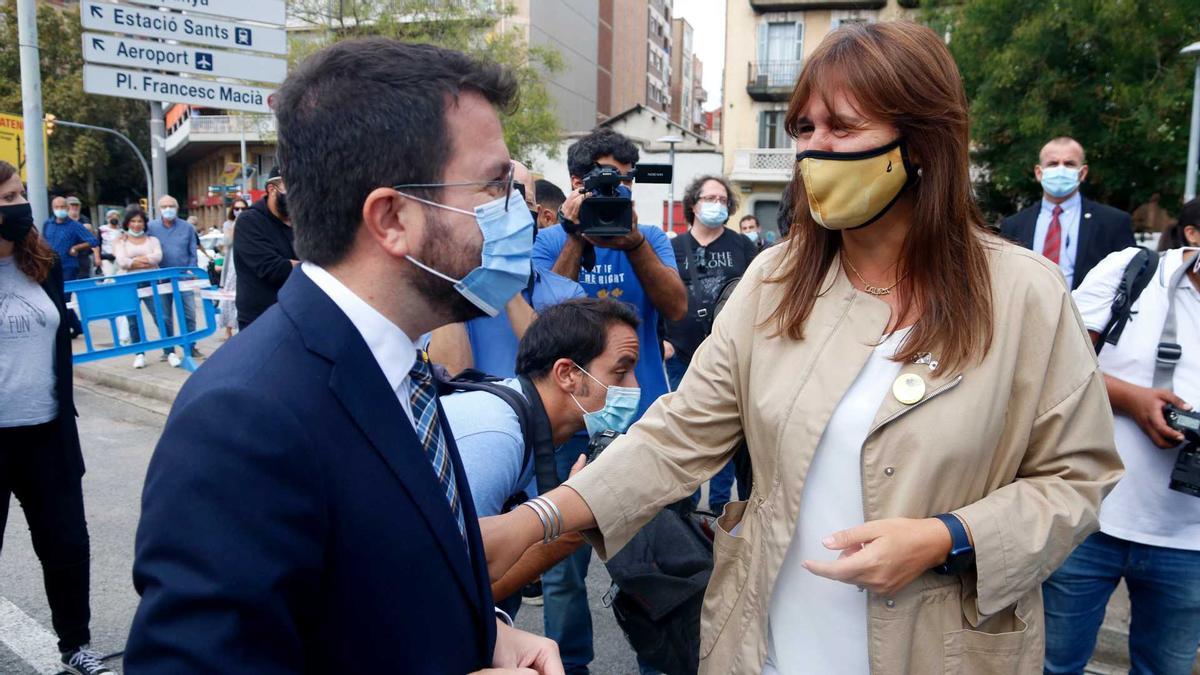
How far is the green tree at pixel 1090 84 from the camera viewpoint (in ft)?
48.6

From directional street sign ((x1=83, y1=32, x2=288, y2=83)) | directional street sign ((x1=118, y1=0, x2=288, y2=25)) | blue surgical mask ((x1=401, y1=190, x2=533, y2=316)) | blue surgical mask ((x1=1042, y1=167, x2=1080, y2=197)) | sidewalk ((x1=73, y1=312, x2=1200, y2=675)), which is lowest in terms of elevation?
sidewalk ((x1=73, y1=312, x2=1200, y2=675))

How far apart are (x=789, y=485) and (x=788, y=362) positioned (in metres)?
0.24

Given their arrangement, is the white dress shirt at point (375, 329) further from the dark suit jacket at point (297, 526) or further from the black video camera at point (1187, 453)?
A: the black video camera at point (1187, 453)

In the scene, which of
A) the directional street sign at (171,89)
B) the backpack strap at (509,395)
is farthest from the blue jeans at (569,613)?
the directional street sign at (171,89)

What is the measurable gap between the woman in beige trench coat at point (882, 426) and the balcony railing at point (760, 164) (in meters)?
30.1

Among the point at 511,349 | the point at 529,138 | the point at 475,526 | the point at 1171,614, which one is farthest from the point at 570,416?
the point at 529,138

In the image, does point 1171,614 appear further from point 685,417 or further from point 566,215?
point 566,215

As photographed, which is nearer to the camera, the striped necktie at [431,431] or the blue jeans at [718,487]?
the striped necktie at [431,431]

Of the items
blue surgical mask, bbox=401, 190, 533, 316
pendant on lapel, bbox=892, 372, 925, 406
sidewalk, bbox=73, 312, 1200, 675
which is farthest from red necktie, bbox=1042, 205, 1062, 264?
sidewalk, bbox=73, 312, 1200, 675

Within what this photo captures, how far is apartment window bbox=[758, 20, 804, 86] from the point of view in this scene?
31.4 m

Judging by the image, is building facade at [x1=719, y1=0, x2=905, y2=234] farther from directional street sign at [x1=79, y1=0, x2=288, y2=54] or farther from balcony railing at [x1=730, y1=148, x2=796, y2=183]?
directional street sign at [x1=79, y1=0, x2=288, y2=54]

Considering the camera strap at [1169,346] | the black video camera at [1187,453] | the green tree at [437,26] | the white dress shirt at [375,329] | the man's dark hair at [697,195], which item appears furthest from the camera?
the green tree at [437,26]

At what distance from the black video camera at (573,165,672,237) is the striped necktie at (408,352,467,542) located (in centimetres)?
209

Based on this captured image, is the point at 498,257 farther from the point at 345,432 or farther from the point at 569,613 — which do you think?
the point at 569,613
